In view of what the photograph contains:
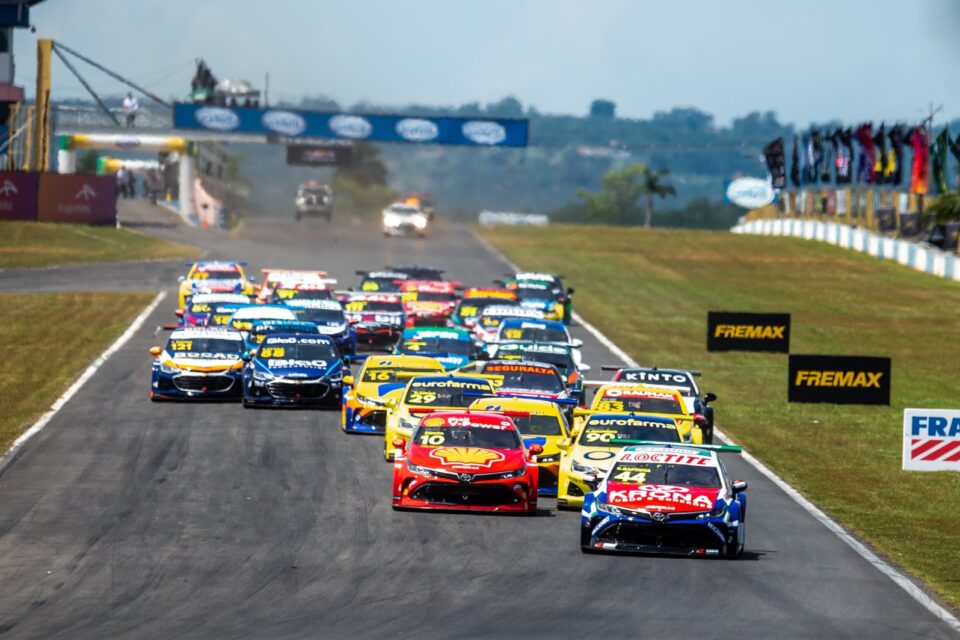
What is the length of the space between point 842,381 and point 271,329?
1346 cm

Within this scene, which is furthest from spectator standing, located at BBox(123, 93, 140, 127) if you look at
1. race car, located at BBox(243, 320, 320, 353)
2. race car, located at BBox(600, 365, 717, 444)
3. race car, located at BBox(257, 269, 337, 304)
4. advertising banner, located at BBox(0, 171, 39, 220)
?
race car, located at BBox(600, 365, 717, 444)

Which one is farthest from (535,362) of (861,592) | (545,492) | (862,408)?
(861,592)

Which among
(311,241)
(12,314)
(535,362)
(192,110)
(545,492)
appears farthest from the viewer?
(192,110)

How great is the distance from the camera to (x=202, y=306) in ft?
144

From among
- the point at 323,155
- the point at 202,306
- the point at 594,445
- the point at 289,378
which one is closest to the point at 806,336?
the point at 202,306

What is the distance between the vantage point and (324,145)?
122688 mm

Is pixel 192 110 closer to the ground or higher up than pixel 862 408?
higher up

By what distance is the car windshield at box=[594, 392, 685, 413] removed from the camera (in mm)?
28906

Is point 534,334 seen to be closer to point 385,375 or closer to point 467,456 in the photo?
point 385,375

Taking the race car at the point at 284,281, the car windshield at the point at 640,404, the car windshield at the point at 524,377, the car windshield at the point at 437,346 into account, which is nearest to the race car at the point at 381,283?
the race car at the point at 284,281

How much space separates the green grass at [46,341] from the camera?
116ft

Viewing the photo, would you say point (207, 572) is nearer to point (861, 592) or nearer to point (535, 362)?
point (861, 592)

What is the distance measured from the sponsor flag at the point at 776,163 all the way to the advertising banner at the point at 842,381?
79.2 m

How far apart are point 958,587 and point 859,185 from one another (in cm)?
8271
